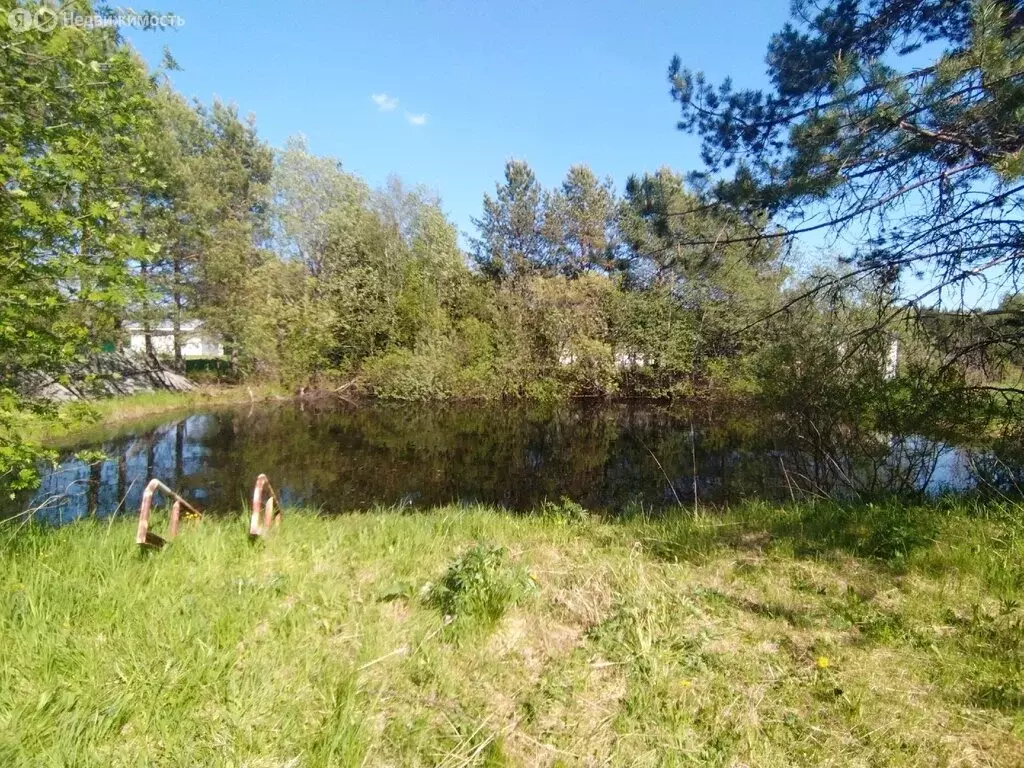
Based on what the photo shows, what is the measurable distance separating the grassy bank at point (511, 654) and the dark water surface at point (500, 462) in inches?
83.7

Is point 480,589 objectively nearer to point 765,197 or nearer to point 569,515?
point 569,515

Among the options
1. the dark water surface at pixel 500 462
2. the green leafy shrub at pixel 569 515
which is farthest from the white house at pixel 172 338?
the green leafy shrub at pixel 569 515

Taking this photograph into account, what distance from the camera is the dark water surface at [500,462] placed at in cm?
702

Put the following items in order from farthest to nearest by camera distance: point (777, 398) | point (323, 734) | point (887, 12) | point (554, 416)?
point (554, 416) < point (777, 398) < point (887, 12) < point (323, 734)

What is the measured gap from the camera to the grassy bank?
202cm

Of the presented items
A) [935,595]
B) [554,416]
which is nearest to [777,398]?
[935,595]

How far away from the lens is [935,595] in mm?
3230

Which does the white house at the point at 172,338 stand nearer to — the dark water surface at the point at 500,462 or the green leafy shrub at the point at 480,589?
the dark water surface at the point at 500,462

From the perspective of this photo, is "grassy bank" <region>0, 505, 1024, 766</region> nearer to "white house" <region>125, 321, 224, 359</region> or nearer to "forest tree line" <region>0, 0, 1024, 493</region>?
"forest tree line" <region>0, 0, 1024, 493</region>

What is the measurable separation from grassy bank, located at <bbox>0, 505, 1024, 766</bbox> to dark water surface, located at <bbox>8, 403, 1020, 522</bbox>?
213 cm

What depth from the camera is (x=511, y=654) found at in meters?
2.69

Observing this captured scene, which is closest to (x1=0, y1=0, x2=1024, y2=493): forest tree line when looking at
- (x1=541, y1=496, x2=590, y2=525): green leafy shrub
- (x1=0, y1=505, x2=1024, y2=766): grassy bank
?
(x1=0, y1=505, x2=1024, y2=766): grassy bank

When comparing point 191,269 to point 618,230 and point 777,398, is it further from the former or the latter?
point 777,398

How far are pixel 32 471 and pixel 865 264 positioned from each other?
7.98 m
